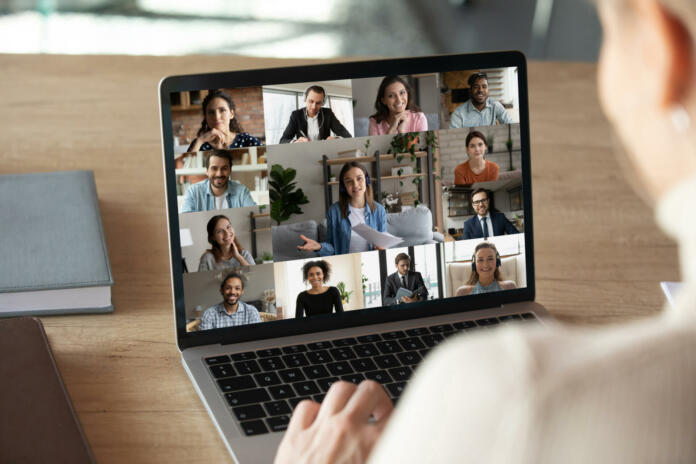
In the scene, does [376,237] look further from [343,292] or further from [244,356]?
[244,356]

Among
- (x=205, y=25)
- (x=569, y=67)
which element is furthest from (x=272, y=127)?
(x=205, y=25)

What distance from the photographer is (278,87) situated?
2.97 ft

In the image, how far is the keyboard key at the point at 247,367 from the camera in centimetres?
85

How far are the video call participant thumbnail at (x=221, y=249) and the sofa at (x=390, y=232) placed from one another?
1.7 inches

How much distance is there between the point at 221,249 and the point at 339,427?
0.33 metres

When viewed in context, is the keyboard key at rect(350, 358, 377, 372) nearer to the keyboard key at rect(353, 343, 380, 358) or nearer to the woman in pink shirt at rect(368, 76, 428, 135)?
the keyboard key at rect(353, 343, 380, 358)

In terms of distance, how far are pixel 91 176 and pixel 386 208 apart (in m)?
0.52

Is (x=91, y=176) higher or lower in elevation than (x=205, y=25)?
lower

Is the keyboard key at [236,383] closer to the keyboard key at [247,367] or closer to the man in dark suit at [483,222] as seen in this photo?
the keyboard key at [247,367]

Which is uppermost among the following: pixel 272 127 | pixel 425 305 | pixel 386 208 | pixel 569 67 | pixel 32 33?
pixel 32 33

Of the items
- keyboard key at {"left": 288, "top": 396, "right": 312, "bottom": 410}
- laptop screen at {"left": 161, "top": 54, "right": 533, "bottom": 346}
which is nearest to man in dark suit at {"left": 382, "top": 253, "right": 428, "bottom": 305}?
laptop screen at {"left": 161, "top": 54, "right": 533, "bottom": 346}

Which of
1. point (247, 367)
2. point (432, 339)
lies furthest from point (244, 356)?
point (432, 339)

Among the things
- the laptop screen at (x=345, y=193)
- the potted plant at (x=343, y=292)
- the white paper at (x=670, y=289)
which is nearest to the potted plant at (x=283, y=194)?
the laptop screen at (x=345, y=193)

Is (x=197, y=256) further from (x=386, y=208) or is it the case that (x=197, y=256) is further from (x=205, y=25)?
(x=205, y=25)
